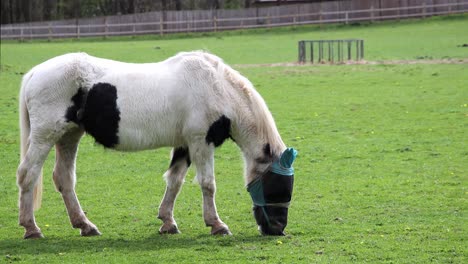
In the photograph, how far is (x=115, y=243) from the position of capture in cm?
823

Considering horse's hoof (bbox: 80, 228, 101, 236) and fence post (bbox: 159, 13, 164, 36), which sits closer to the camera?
horse's hoof (bbox: 80, 228, 101, 236)

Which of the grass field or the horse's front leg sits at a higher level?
the horse's front leg

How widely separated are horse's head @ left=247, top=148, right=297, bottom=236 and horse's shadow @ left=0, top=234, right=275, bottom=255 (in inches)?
11.1

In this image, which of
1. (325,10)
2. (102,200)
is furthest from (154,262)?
(325,10)

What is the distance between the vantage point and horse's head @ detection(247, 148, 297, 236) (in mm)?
8531

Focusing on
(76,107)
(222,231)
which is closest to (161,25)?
(76,107)

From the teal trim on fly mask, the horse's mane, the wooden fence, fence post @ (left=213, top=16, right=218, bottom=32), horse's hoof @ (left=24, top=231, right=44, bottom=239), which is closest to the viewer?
horse's hoof @ (left=24, top=231, right=44, bottom=239)

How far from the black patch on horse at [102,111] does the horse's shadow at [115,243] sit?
114 cm

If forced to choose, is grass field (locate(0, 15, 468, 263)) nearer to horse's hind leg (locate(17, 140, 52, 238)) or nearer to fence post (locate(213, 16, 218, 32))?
horse's hind leg (locate(17, 140, 52, 238))

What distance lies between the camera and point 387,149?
559 inches

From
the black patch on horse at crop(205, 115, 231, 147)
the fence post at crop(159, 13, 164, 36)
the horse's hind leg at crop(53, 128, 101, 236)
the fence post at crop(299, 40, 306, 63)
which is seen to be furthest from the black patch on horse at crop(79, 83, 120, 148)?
the fence post at crop(159, 13, 164, 36)

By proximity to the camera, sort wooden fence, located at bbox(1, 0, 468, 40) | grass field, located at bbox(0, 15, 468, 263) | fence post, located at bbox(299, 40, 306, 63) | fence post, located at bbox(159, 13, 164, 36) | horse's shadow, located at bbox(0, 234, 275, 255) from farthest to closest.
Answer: fence post, located at bbox(159, 13, 164, 36)
wooden fence, located at bbox(1, 0, 468, 40)
fence post, located at bbox(299, 40, 306, 63)
horse's shadow, located at bbox(0, 234, 275, 255)
grass field, located at bbox(0, 15, 468, 263)

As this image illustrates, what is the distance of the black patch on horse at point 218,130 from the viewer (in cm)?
864

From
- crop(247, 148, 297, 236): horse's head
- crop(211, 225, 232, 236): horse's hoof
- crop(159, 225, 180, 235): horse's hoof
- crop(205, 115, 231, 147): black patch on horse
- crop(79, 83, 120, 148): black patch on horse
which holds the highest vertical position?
crop(79, 83, 120, 148): black patch on horse
